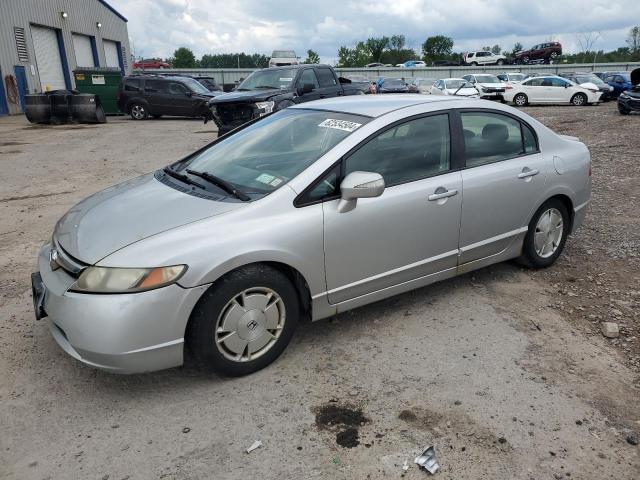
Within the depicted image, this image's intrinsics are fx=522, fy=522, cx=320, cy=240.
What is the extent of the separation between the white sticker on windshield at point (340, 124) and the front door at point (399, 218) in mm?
169

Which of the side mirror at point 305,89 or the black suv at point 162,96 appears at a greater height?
the side mirror at point 305,89

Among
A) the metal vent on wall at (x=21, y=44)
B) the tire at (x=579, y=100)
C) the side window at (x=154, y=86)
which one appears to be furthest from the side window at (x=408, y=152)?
the metal vent on wall at (x=21, y=44)

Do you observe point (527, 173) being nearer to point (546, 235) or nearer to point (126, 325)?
point (546, 235)

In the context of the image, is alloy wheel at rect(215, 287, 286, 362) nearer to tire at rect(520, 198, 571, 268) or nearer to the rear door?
tire at rect(520, 198, 571, 268)

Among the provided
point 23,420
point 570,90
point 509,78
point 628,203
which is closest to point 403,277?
point 23,420

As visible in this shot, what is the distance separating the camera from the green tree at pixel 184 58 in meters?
98.5

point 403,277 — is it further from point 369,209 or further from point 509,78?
point 509,78

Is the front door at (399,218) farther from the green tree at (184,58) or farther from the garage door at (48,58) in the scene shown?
the green tree at (184,58)

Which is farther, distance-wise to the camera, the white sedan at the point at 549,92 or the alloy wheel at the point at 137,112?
the white sedan at the point at 549,92

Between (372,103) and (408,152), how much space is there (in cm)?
52

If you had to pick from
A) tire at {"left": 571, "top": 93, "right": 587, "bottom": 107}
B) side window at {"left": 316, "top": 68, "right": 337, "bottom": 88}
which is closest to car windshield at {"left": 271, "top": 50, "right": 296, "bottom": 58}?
tire at {"left": 571, "top": 93, "right": 587, "bottom": 107}

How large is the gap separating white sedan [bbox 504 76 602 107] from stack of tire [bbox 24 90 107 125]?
1877cm

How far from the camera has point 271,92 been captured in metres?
11.2

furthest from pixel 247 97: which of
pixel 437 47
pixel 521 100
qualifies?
pixel 437 47
